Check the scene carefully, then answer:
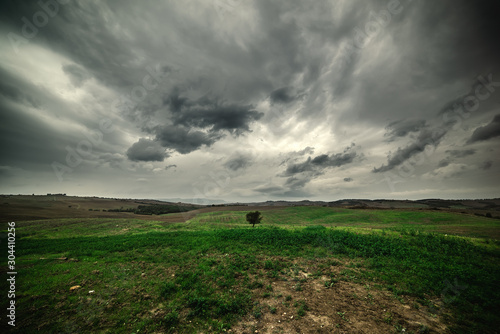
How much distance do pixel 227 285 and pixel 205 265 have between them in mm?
3593

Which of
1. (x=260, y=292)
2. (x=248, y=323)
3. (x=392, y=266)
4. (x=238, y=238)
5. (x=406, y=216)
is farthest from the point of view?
(x=406, y=216)

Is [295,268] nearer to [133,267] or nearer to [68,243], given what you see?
[133,267]

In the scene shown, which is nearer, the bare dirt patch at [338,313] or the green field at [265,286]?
the bare dirt patch at [338,313]

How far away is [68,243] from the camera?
72.2 feet

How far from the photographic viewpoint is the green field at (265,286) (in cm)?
786

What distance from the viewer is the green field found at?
7863 millimetres

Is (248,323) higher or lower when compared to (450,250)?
lower

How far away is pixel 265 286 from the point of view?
36.0ft

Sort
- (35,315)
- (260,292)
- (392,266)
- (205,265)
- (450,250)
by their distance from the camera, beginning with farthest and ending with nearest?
(450,250) → (205,265) → (392,266) → (260,292) → (35,315)

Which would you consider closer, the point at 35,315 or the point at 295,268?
the point at 35,315

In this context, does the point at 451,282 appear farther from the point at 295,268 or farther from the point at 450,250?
the point at 295,268

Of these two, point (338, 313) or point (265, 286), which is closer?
point (338, 313)

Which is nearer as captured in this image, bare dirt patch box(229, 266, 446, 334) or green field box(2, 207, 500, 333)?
bare dirt patch box(229, 266, 446, 334)

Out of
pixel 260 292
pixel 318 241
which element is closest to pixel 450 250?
pixel 318 241
